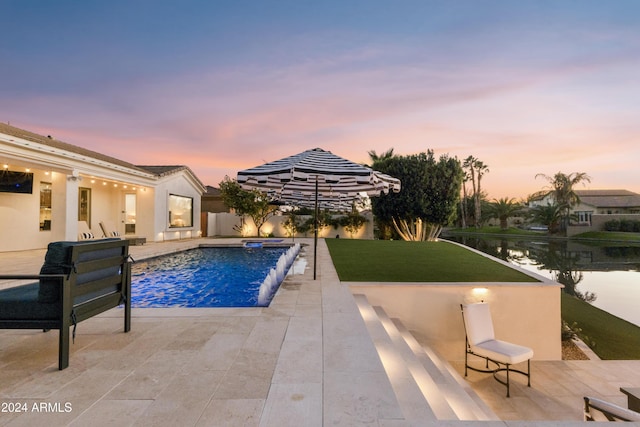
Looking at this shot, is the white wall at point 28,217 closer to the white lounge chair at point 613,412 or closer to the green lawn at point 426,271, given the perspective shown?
the green lawn at point 426,271

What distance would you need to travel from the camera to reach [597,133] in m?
20.8

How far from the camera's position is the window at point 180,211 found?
17377 mm

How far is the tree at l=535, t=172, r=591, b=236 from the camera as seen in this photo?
113ft

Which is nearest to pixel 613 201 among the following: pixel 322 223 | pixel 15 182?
pixel 322 223

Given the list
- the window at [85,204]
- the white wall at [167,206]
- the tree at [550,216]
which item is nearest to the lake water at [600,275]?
the tree at [550,216]

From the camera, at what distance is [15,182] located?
10867 mm

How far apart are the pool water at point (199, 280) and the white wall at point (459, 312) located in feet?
8.39

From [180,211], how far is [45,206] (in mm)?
6824

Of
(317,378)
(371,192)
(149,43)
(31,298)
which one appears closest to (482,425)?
(317,378)

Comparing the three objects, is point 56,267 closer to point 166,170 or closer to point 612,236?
point 166,170

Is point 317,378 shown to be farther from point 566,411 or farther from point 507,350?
point 566,411

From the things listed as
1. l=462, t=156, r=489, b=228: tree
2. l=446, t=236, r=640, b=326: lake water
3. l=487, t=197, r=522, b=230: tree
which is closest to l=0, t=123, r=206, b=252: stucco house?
l=446, t=236, r=640, b=326: lake water

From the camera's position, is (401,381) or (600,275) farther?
(600,275)

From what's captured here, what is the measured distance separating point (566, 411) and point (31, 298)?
21.7 feet
